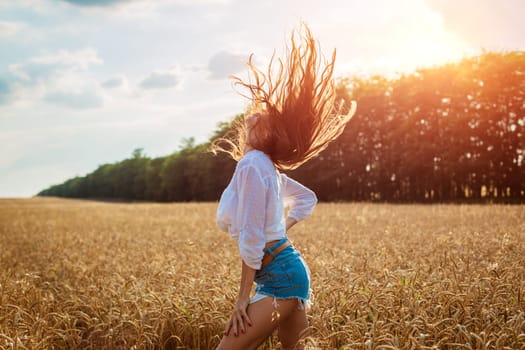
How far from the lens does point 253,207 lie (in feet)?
9.89

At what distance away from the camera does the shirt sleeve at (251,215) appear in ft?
9.86

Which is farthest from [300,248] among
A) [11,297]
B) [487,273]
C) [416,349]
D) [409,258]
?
[416,349]

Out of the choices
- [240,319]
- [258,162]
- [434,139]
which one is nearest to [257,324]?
[240,319]

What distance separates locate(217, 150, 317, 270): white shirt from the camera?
3.01m

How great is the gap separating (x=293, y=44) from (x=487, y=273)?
4113 millimetres

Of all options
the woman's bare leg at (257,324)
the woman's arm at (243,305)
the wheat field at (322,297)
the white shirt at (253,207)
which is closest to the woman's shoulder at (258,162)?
the white shirt at (253,207)

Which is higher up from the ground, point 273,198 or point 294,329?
point 273,198

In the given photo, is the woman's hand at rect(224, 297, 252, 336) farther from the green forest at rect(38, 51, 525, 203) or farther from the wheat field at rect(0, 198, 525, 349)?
the green forest at rect(38, 51, 525, 203)

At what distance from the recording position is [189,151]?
7494cm

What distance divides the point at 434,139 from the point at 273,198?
33837 millimetres

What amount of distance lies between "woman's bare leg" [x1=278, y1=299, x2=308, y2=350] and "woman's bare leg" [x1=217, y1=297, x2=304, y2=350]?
26 centimetres

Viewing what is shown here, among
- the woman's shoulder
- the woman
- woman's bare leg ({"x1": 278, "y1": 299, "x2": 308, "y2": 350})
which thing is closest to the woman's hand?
the woman

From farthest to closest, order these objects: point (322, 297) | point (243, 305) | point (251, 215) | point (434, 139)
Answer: point (434, 139), point (322, 297), point (243, 305), point (251, 215)

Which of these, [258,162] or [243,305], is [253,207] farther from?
[243,305]
